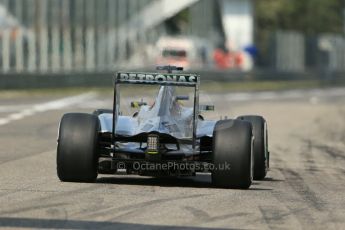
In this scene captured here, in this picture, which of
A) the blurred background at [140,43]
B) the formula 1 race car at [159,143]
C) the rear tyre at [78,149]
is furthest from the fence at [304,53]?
the rear tyre at [78,149]

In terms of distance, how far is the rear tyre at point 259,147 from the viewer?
1287cm

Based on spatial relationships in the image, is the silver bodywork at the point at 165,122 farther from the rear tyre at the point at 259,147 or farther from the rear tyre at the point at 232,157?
the rear tyre at the point at 259,147

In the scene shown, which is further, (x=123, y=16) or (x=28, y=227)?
(x=123, y=16)

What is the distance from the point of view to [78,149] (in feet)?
38.1

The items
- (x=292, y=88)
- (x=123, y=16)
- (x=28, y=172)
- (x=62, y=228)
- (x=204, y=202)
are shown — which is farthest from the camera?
(x=123, y=16)

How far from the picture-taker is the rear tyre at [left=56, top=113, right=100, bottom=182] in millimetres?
11609

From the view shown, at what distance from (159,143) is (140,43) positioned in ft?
162

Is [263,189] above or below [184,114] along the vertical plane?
below

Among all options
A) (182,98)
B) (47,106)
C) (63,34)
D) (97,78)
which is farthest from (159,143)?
(63,34)

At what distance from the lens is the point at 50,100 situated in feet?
115

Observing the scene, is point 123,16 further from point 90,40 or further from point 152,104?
point 152,104

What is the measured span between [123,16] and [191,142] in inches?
1987

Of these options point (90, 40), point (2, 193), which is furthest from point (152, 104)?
point (90, 40)

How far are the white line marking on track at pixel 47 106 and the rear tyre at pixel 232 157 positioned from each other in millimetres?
12619
